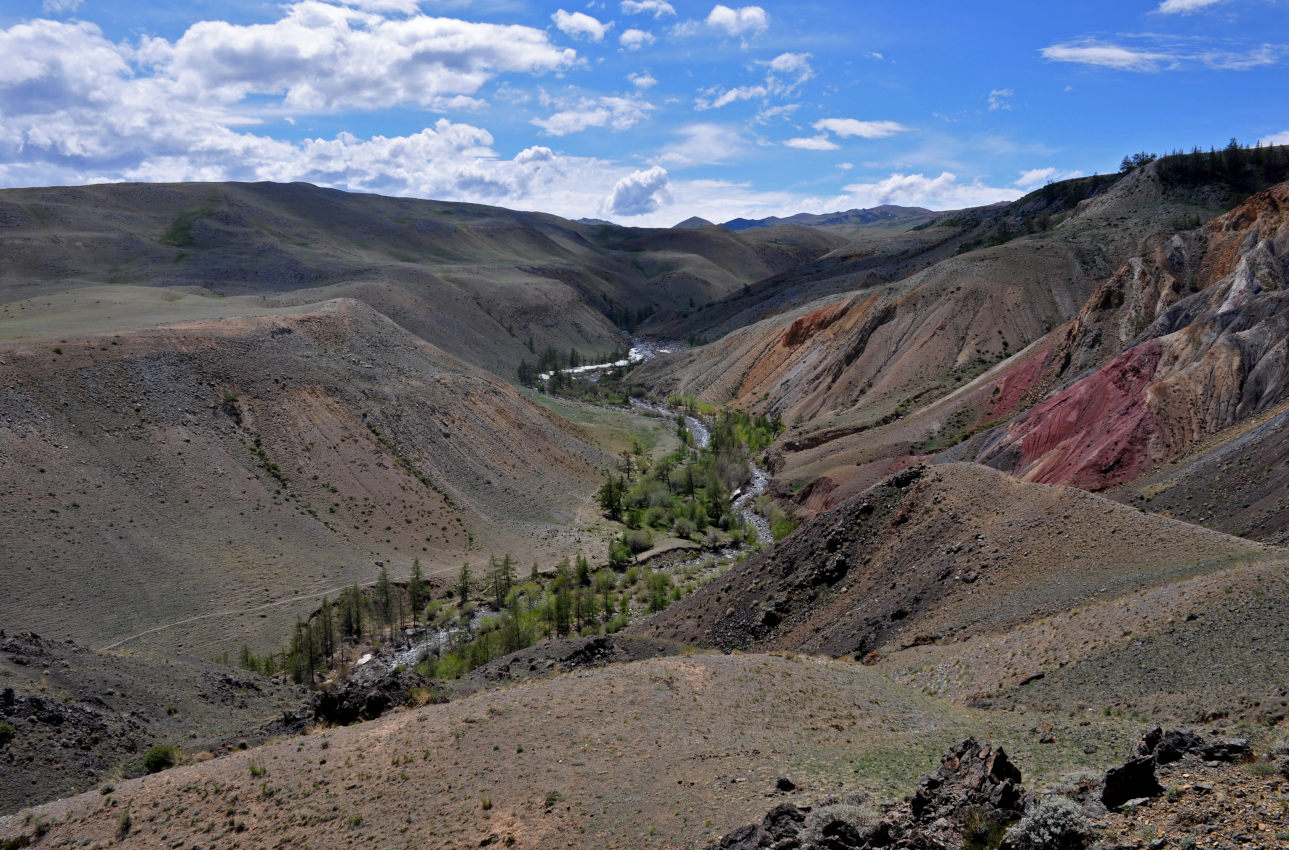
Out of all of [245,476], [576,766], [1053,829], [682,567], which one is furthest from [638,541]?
[1053,829]

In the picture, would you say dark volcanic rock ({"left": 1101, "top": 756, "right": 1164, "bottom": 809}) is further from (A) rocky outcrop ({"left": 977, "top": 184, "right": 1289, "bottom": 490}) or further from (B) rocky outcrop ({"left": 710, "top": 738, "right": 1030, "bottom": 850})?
(A) rocky outcrop ({"left": 977, "top": 184, "right": 1289, "bottom": 490})

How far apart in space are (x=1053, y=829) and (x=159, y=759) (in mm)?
21132

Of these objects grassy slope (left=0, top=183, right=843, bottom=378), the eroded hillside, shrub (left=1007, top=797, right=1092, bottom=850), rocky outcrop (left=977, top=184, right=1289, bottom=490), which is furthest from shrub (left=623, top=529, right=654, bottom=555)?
grassy slope (left=0, top=183, right=843, bottom=378)

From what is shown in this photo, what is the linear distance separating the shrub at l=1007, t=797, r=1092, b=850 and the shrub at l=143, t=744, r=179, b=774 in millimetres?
19777

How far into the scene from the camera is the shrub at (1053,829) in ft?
35.4

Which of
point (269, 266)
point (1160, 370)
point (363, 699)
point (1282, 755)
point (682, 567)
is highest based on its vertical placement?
point (269, 266)

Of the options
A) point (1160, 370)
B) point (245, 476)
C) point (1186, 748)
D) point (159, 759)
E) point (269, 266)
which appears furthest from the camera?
point (269, 266)

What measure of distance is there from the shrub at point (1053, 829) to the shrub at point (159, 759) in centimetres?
1978

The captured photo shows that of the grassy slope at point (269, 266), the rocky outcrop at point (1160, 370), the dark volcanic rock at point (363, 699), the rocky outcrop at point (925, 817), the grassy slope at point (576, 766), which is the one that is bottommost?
the dark volcanic rock at point (363, 699)

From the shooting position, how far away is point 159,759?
2256 cm

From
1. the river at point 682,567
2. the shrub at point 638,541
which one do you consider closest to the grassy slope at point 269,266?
the river at point 682,567

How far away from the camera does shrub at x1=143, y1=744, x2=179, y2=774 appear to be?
2235 centimetres

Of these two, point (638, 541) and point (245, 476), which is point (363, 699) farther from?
point (638, 541)

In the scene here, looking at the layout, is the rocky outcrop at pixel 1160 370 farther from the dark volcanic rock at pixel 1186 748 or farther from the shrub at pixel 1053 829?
the shrub at pixel 1053 829
